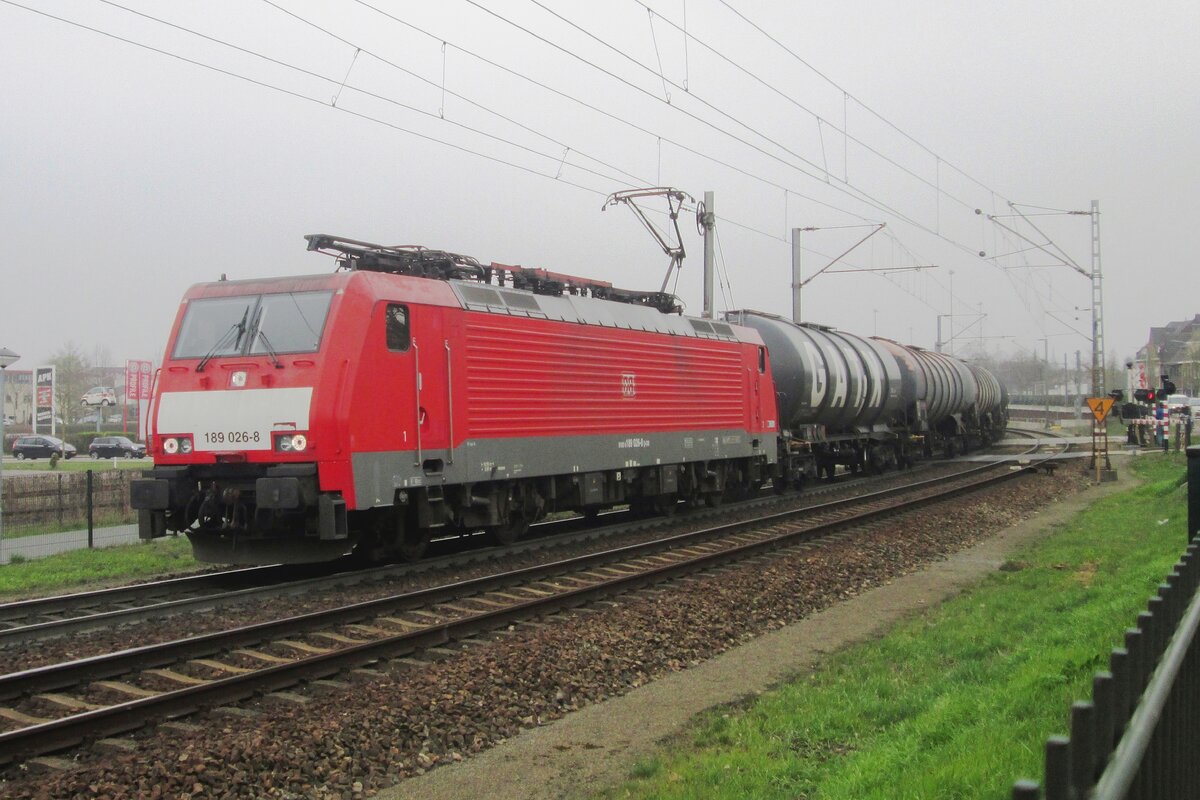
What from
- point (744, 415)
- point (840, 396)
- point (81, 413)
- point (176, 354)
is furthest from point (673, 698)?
point (81, 413)

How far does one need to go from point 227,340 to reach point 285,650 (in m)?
4.83

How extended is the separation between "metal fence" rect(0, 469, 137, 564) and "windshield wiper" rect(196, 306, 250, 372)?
625 centimetres

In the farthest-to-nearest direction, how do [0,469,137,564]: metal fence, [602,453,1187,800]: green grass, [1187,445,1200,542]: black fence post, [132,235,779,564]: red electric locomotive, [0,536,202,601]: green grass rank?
[0,469,137,564]: metal fence
[0,536,202,601]: green grass
[132,235,779,564]: red electric locomotive
[1187,445,1200,542]: black fence post
[602,453,1187,800]: green grass

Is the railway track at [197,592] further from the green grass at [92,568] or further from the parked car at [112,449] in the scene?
the parked car at [112,449]

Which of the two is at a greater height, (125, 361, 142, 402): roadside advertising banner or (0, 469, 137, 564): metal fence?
(125, 361, 142, 402): roadside advertising banner

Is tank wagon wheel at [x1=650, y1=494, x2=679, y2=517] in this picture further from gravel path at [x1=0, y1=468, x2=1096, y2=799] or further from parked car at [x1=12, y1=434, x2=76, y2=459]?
parked car at [x1=12, y1=434, x2=76, y2=459]

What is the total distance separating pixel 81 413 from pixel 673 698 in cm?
6182

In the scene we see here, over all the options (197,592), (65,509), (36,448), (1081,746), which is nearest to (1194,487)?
(1081,746)

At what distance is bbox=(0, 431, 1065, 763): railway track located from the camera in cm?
624

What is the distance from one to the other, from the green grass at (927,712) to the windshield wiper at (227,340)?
7.33 metres

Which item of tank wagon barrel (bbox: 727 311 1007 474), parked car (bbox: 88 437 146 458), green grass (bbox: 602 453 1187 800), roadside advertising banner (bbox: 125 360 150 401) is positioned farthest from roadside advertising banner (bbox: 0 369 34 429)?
green grass (bbox: 602 453 1187 800)

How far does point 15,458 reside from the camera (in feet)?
154

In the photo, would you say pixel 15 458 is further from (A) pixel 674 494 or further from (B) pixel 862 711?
(B) pixel 862 711

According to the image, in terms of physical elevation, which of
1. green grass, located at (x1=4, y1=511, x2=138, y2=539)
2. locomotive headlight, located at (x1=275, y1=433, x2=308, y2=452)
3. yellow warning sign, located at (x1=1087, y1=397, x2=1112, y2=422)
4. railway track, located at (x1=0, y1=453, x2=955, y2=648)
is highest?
yellow warning sign, located at (x1=1087, y1=397, x2=1112, y2=422)
